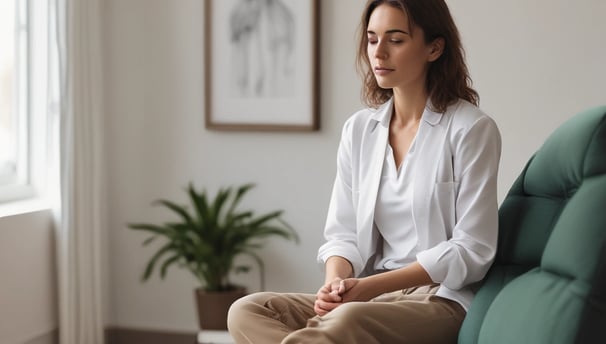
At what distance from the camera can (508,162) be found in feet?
11.3

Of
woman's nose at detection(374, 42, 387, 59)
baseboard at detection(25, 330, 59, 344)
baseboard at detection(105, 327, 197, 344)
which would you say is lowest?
baseboard at detection(105, 327, 197, 344)

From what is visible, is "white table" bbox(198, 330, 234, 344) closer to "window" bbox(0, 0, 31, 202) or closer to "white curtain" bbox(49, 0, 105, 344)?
"white curtain" bbox(49, 0, 105, 344)

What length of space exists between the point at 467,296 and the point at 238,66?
1.84 m

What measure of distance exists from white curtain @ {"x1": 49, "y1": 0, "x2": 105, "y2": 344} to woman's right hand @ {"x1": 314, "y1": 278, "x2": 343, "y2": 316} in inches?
68.0

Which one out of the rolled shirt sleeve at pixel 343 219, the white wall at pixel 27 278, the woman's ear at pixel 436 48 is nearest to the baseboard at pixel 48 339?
the white wall at pixel 27 278

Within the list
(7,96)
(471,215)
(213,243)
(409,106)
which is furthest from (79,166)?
(471,215)

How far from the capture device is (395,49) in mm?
2293

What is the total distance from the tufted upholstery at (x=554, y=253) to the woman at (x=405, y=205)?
8cm

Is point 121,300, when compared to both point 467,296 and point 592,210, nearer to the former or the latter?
point 467,296

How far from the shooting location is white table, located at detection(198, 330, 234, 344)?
3.59m

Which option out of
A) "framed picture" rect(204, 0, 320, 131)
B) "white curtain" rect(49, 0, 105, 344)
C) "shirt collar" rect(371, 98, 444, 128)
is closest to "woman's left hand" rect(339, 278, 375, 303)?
"shirt collar" rect(371, 98, 444, 128)

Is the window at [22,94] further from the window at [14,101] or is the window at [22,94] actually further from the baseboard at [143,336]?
the baseboard at [143,336]

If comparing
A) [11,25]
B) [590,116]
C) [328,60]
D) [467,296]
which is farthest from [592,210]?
[11,25]

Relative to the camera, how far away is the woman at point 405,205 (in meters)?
2.09
